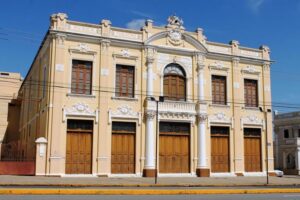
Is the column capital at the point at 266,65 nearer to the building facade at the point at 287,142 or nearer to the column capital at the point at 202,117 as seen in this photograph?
the column capital at the point at 202,117

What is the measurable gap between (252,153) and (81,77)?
1569cm

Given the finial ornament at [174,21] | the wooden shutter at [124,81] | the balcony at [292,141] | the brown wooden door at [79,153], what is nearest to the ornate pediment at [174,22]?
A: the finial ornament at [174,21]

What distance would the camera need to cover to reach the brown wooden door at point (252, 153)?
113 feet

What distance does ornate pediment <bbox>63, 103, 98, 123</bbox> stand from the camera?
93.4 ft

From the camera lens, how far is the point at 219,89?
3441cm

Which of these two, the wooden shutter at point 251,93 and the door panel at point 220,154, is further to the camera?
the wooden shutter at point 251,93

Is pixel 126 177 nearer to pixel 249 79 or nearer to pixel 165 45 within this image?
pixel 165 45

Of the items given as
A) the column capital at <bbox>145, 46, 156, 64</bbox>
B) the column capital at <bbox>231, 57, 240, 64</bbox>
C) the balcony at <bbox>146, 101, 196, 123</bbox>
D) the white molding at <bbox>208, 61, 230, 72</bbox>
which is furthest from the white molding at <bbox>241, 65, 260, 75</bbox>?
the column capital at <bbox>145, 46, 156, 64</bbox>

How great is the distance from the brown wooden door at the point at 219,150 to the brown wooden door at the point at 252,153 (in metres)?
1.96

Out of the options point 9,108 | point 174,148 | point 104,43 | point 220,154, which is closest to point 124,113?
point 174,148

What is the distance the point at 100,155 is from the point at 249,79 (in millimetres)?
14837

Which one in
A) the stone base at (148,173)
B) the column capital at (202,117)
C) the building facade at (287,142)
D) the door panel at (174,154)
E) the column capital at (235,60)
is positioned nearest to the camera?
the stone base at (148,173)

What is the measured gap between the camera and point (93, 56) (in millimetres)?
30016

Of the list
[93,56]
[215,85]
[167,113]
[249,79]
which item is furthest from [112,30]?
[249,79]
